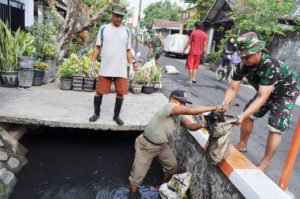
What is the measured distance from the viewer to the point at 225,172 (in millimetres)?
2572

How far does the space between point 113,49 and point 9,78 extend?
3.30 meters

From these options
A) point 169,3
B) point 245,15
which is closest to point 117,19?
point 245,15

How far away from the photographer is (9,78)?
5.43 meters

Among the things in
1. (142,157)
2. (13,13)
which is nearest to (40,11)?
(13,13)

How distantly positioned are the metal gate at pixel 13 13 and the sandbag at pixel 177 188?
250 inches

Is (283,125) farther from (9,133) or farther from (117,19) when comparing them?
(9,133)

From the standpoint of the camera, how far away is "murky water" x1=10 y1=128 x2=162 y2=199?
356 centimetres

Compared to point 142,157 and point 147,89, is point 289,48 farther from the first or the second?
point 142,157

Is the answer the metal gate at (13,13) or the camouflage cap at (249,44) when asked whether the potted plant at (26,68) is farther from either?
the camouflage cap at (249,44)

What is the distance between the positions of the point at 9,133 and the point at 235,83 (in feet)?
13.1

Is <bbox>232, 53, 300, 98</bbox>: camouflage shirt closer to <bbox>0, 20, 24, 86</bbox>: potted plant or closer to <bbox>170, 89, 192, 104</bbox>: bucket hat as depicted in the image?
<bbox>170, 89, 192, 104</bbox>: bucket hat

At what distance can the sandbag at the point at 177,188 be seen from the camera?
3.26 metres

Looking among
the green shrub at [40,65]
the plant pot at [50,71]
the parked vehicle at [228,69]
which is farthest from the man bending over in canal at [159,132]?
the parked vehicle at [228,69]

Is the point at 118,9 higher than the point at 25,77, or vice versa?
the point at 118,9
